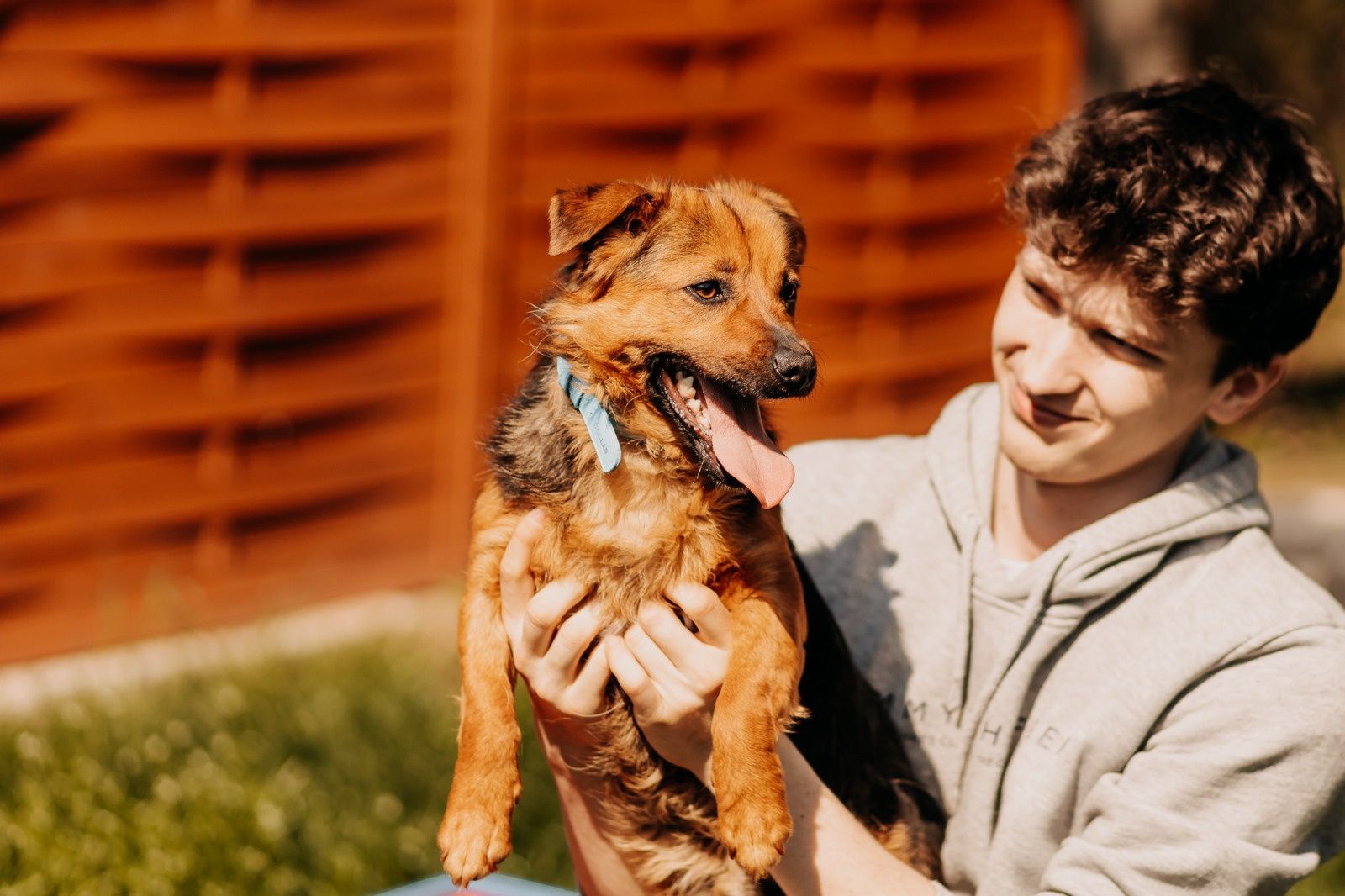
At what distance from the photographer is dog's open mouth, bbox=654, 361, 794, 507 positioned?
2.64m

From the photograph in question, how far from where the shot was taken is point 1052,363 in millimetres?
2736

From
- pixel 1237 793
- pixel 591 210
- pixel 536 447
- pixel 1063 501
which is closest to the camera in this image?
pixel 1237 793

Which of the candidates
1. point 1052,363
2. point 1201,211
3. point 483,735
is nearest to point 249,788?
point 483,735

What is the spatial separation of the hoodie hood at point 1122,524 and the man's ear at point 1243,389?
0.10 metres

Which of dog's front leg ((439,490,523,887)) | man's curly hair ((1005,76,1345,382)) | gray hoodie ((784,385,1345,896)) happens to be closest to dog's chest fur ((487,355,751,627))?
dog's front leg ((439,490,523,887))

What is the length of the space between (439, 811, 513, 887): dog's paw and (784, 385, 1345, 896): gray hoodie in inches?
34.7

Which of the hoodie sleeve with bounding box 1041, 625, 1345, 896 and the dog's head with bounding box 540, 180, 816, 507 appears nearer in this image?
the hoodie sleeve with bounding box 1041, 625, 1345, 896

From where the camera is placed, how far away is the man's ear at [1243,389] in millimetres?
2896

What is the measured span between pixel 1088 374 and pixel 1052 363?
0.22 feet

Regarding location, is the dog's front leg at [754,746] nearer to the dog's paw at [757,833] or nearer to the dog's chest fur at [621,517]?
the dog's paw at [757,833]

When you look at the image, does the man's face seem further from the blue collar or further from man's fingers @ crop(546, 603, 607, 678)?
man's fingers @ crop(546, 603, 607, 678)

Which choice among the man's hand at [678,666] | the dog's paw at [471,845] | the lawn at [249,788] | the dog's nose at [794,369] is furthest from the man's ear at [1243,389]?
the lawn at [249,788]

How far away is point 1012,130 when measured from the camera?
26.4 feet

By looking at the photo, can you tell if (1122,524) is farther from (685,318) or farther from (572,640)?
(572,640)
